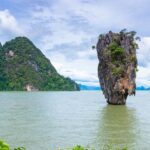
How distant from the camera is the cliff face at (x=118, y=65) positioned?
45844 mm

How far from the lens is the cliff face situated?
150 ft

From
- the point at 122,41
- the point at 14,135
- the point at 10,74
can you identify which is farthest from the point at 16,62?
the point at 14,135

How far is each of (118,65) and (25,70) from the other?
104761 millimetres

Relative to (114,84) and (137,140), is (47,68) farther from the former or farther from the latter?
(137,140)

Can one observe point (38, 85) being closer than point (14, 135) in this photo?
No

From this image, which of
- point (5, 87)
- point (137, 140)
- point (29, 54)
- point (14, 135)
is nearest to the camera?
point (137, 140)

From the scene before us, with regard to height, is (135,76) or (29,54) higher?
(29,54)

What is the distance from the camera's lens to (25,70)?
148500 mm

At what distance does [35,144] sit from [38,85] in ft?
445

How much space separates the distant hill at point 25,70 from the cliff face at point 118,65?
329 ft

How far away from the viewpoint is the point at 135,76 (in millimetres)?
47562

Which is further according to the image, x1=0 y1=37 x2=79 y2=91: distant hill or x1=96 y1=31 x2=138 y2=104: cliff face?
x1=0 y1=37 x2=79 y2=91: distant hill

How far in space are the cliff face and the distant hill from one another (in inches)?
3950

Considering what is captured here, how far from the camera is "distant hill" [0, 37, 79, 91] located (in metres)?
146
